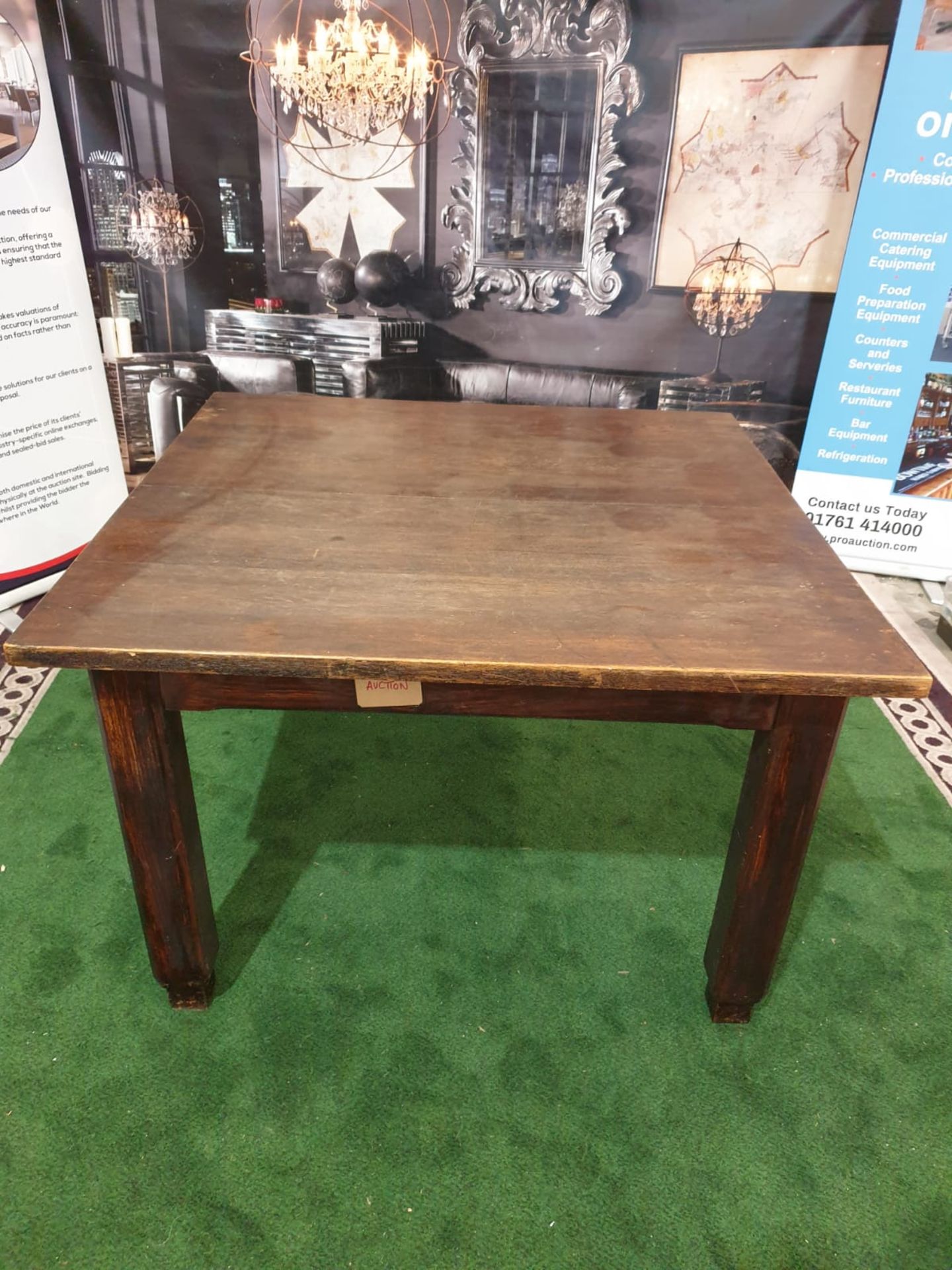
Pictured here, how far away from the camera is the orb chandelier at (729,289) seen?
293cm

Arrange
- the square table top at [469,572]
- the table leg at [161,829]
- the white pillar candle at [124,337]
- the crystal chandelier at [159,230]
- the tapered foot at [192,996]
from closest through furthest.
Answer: the square table top at [469,572] < the table leg at [161,829] < the tapered foot at [192,996] < the crystal chandelier at [159,230] < the white pillar candle at [124,337]

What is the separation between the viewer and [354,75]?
2852mm

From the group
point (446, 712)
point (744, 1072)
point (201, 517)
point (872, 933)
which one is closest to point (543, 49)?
point (201, 517)

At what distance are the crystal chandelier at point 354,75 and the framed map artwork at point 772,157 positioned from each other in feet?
2.80

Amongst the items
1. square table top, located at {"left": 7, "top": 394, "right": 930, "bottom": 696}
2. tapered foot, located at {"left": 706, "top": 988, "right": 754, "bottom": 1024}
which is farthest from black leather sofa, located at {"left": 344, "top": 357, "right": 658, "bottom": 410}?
tapered foot, located at {"left": 706, "top": 988, "right": 754, "bottom": 1024}

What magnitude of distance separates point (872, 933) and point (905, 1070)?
303 mm

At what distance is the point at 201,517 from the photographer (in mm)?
1516

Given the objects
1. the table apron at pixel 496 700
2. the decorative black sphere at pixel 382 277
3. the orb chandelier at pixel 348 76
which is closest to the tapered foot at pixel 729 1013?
the table apron at pixel 496 700

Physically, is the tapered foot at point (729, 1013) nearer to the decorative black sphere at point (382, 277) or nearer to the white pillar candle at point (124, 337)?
the decorative black sphere at point (382, 277)

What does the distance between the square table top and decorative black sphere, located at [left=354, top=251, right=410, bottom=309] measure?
4.24ft

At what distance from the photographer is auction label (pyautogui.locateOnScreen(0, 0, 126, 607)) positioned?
242 centimetres

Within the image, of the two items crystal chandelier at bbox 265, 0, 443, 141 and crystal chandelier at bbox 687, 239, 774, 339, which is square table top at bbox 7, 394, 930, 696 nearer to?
crystal chandelier at bbox 687, 239, 774, 339

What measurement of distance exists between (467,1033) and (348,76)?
9.47 feet

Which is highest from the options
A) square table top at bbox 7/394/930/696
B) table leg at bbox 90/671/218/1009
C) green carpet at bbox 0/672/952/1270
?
square table top at bbox 7/394/930/696
